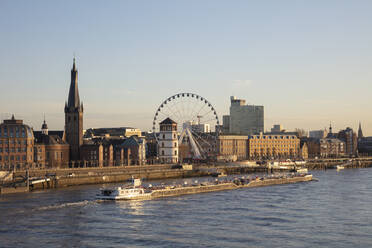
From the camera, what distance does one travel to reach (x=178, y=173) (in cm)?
17288

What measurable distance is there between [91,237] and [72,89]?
354 feet

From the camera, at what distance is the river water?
63.8m

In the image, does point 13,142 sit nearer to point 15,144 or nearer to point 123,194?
point 15,144

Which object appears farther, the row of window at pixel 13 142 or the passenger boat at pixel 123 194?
the row of window at pixel 13 142

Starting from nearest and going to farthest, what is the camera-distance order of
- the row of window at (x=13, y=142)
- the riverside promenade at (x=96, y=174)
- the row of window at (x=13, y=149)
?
the riverside promenade at (x=96, y=174) < the row of window at (x=13, y=149) < the row of window at (x=13, y=142)

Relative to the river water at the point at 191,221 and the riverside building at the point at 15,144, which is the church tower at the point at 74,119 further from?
the river water at the point at 191,221

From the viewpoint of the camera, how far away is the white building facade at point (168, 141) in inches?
7461

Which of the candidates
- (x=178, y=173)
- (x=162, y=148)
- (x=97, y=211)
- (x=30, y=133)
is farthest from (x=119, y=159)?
(x=97, y=211)

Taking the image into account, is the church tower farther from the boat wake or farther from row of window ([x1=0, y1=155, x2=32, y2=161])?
the boat wake

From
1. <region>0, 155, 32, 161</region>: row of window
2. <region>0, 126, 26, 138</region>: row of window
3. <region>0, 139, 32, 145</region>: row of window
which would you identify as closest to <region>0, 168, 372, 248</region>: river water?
<region>0, 155, 32, 161</region>: row of window

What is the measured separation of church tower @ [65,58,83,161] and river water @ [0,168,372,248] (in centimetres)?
6512

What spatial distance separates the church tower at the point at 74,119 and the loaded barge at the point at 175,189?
201 ft

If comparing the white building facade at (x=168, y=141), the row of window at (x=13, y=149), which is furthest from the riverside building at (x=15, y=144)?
the white building facade at (x=168, y=141)

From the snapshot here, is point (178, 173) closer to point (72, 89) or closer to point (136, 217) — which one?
point (72, 89)
